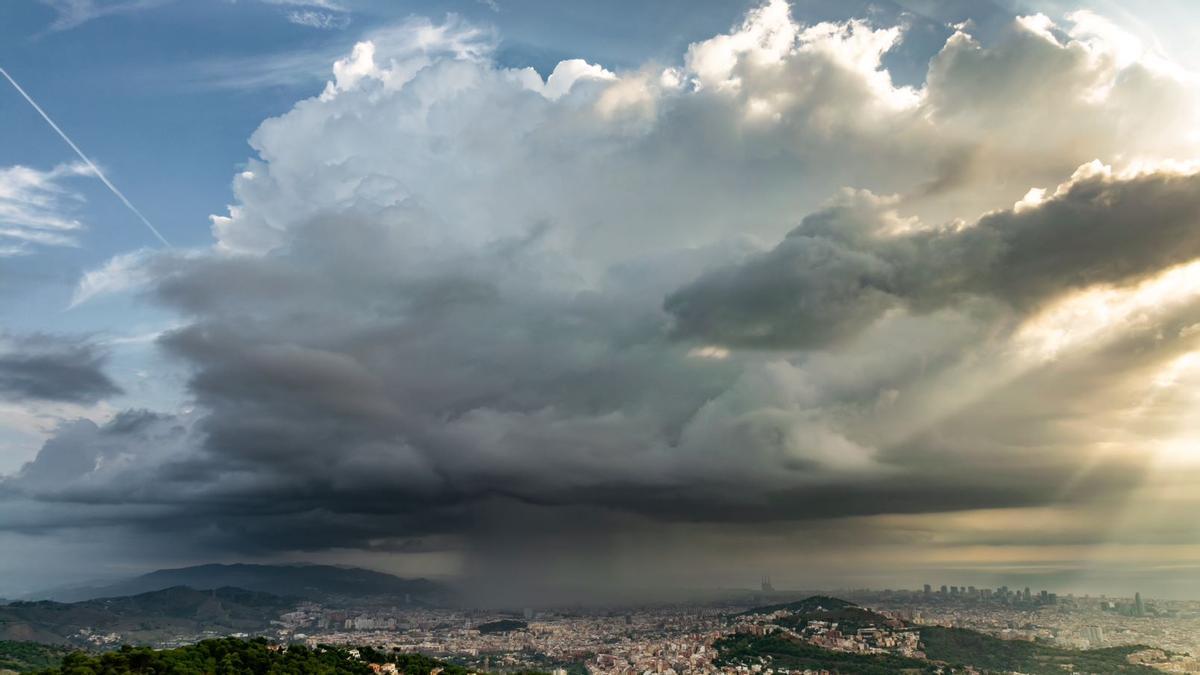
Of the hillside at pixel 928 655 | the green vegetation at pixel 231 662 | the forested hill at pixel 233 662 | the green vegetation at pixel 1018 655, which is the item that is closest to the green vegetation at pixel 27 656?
the forested hill at pixel 233 662

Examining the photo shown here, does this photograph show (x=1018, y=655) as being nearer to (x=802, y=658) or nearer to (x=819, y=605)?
(x=802, y=658)

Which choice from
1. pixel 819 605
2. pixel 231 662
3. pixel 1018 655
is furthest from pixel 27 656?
pixel 819 605

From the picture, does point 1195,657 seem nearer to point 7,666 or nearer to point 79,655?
point 79,655

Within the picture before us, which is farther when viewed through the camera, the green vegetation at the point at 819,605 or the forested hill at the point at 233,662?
the green vegetation at the point at 819,605

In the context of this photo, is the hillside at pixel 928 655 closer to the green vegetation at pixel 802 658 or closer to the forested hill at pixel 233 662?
the green vegetation at pixel 802 658

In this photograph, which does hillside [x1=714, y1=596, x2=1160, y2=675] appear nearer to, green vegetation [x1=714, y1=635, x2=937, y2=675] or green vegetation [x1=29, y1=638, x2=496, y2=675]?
green vegetation [x1=714, y1=635, x2=937, y2=675]

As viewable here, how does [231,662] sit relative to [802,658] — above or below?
above

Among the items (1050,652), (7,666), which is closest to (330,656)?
(7,666)
